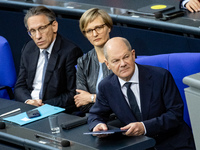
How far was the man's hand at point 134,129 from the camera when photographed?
7.02 feet

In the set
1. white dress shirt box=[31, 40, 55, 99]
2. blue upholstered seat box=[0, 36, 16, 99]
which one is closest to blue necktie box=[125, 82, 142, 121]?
white dress shirt box=[31, 40, 55, 99]

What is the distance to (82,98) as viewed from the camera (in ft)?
9.86

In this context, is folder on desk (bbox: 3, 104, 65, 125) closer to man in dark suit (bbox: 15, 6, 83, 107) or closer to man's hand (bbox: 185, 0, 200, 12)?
man in dark suit (bbox: 15, 6, 83, 107)

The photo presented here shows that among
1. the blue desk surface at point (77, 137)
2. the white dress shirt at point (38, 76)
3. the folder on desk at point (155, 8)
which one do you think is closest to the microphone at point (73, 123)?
the blue desk surface at point (77, 137)

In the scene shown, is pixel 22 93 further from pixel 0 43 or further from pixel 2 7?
pixel 2 7

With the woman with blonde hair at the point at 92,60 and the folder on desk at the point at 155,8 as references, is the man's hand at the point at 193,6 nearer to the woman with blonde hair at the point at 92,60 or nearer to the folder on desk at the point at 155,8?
the folder on desk at the point at 155,8

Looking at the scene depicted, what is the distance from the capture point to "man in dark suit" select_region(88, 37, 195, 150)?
91.8 inches

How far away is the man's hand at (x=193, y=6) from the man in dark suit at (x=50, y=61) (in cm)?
107

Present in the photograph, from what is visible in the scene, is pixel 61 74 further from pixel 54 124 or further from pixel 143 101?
pixel 143 101

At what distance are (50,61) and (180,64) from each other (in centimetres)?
106

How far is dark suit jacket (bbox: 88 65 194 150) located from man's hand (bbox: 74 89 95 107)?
480mm

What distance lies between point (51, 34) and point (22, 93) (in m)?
0.52

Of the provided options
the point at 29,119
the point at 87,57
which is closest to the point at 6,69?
the point at 87,57

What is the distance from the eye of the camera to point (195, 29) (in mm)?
3275
